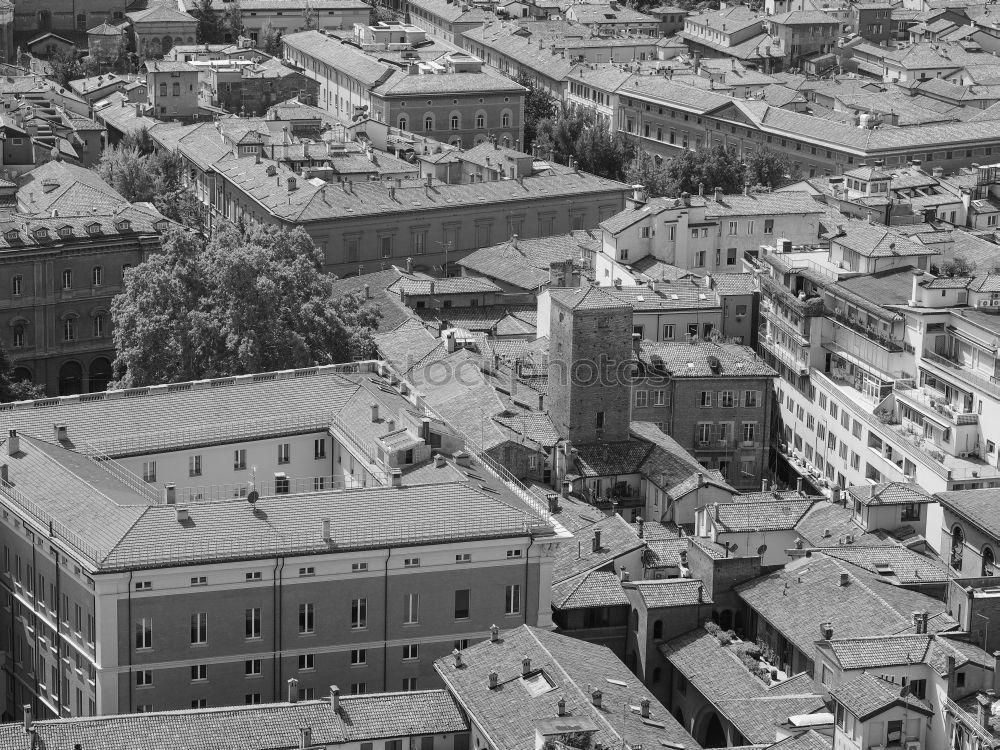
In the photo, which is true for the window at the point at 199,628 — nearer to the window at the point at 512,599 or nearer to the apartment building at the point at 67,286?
the window at the point at 512,599

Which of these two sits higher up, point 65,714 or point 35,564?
point 35,564

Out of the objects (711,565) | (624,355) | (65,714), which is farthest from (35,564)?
(624,355)

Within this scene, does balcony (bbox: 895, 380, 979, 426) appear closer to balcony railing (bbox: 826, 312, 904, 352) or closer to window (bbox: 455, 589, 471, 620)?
balcony railing (bbox: 826, 312, 904, 352)

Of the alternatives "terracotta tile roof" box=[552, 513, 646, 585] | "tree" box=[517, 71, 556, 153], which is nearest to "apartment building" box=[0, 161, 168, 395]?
"terracotta tile roof" box=[552, 513, 646, 585]

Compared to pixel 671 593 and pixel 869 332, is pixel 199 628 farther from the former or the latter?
pixel 869 332

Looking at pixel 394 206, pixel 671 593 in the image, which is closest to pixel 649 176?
pixel 394 206

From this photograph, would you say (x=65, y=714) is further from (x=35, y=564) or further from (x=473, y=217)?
(x=473, y=217)

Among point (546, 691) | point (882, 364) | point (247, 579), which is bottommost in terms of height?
point (546, 691)
